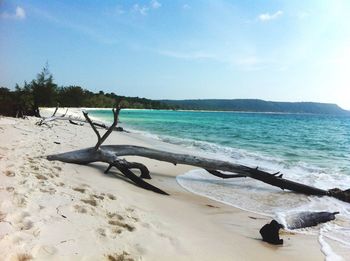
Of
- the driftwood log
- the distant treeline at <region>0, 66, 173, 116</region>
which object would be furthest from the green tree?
the driftwood log

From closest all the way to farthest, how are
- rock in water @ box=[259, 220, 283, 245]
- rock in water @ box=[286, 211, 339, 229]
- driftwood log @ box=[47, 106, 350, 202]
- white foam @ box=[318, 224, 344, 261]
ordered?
white foam @ box=[318, 224, 344, 261] → rock in water @ box=[259, 220, 283, 245] → rock in water @ box=[286, 211, 339, 229] → driftwood log @ box=[47, 106, 350, 202]

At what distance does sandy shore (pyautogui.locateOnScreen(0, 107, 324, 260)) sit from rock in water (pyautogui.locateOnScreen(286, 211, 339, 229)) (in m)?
0.43

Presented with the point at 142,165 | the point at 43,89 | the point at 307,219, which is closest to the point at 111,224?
the point at 307,219

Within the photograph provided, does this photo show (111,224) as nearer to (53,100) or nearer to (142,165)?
(142,165)

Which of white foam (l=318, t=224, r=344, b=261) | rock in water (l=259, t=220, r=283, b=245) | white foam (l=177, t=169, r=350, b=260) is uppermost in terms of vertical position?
rock in water (l=259, t=220, r=283, b=245)

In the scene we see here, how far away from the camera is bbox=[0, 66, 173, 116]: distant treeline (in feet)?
67.8

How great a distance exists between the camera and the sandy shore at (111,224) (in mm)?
3463

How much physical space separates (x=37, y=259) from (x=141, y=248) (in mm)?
1106

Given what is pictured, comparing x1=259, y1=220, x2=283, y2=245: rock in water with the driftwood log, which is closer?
x1=259, y1=220, x2=283, y2=245: rock in water

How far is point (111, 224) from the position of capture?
14.0ft

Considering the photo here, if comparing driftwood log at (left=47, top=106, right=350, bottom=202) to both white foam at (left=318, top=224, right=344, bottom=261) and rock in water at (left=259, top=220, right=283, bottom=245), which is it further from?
A: white foam at (left=318, top=224, right=344, bottom=261)

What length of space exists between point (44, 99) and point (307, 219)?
178 feet

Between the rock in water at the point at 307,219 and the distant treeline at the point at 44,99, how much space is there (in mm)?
4033

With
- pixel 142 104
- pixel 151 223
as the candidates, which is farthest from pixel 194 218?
pixel 142 104
